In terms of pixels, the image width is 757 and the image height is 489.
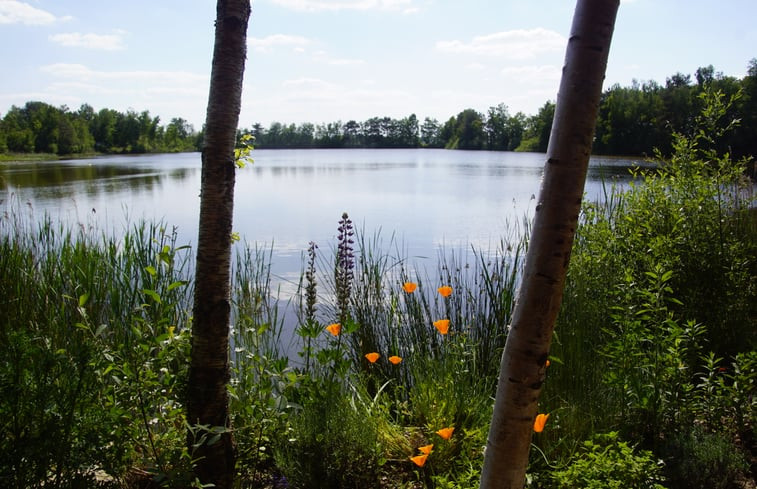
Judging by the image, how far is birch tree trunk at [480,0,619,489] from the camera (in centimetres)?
94

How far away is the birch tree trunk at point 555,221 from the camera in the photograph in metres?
0.94

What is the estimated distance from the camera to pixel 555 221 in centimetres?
97

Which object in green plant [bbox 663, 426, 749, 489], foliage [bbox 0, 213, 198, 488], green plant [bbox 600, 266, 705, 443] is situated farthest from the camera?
green plant [bbox 600, 266, 705, 443]

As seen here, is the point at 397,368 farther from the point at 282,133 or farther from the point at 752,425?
the point at 282,133

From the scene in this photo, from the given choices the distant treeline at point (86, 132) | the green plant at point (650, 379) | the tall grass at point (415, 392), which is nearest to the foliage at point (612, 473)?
the tall grass at point (415, 392)

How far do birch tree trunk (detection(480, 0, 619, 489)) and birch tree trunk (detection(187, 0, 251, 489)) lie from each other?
1.13 meters

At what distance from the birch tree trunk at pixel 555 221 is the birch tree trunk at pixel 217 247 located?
1126 mm

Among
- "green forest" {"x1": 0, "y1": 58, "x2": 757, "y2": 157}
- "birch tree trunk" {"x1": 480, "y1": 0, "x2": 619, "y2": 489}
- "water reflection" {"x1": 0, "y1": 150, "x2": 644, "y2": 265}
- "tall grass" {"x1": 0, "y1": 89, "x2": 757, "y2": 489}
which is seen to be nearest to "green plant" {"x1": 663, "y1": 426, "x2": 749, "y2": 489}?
"tall grass" {"x1": 0, "y1": 89, "x2": 757, "y2": 489}

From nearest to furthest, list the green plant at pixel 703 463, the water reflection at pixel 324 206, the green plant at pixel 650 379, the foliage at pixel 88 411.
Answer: the foliage at pixel 88 411, the green plant at pixel 703 463, the green plant at pixel 650 379, the water reflection at pixel 324 206

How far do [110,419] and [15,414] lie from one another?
0.26 meters

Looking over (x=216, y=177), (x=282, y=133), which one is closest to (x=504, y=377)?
(x=216, y=177)

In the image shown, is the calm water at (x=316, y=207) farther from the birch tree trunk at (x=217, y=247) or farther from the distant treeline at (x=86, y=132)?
the distant treeline at (x=86, y=132)

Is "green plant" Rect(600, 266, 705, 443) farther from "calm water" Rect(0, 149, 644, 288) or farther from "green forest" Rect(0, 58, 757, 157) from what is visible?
"green forest" Rect(0, 58, 757, 157)

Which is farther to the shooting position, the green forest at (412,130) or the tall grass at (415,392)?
the green forest at (412,130)
